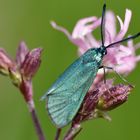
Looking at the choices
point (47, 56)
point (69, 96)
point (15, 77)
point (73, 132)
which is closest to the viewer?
point (69, 96)

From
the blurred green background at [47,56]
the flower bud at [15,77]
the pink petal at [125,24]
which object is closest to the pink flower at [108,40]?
the pink petal at [125,24]

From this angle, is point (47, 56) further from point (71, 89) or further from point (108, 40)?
point (71, 89)

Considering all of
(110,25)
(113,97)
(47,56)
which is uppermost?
(110,25)

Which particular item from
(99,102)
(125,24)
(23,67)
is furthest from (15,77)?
(125,24)

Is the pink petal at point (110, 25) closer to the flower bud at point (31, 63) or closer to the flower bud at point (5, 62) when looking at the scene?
the flower bud at point (31, 63)

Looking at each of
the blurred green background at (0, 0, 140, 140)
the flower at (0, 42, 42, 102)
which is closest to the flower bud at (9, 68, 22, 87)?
the flower at (0, 42, 42, 102)

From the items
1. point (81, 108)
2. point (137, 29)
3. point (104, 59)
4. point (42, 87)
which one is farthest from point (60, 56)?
point (81, 108)
